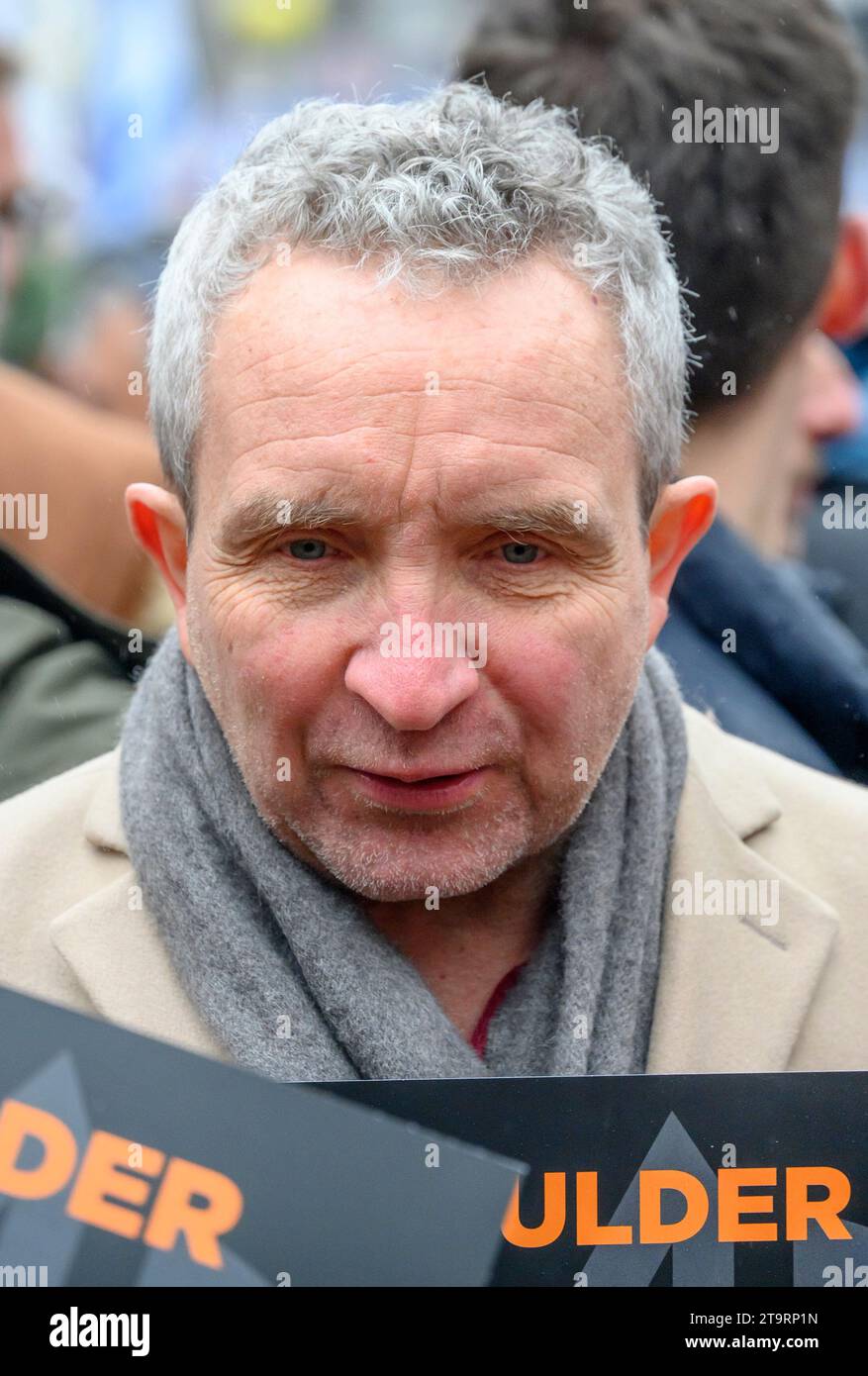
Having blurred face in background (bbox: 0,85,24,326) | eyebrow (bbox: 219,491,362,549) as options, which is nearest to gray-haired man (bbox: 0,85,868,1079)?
eyebrow (bbox: 219,491,362,549)

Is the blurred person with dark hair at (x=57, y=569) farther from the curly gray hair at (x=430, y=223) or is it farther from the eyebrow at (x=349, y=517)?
the eyebrow at (x=349, y=517)

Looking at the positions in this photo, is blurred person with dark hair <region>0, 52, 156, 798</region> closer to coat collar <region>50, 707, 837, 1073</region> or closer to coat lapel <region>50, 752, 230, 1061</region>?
coat collar <region>50, 707, 837, 1073</region>

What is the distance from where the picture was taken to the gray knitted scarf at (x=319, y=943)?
2.05 metres

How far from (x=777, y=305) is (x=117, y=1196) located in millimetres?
1600

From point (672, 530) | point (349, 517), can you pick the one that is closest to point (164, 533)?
point (349, 517)

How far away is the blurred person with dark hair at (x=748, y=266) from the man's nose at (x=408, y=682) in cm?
49

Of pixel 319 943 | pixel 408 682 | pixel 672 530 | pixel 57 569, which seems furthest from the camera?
pixel 57 569

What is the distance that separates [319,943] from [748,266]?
3.81 feet

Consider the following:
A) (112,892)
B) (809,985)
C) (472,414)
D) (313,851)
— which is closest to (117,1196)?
(112,892)

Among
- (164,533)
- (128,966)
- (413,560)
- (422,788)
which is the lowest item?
(128,966)

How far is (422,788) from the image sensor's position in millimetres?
1989

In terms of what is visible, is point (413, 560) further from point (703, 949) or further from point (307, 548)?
point (703, 949)

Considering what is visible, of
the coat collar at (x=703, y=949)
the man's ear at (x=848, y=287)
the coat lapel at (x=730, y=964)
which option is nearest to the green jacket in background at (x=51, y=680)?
the coat collar at (x=703, y=949)

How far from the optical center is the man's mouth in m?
1.98
